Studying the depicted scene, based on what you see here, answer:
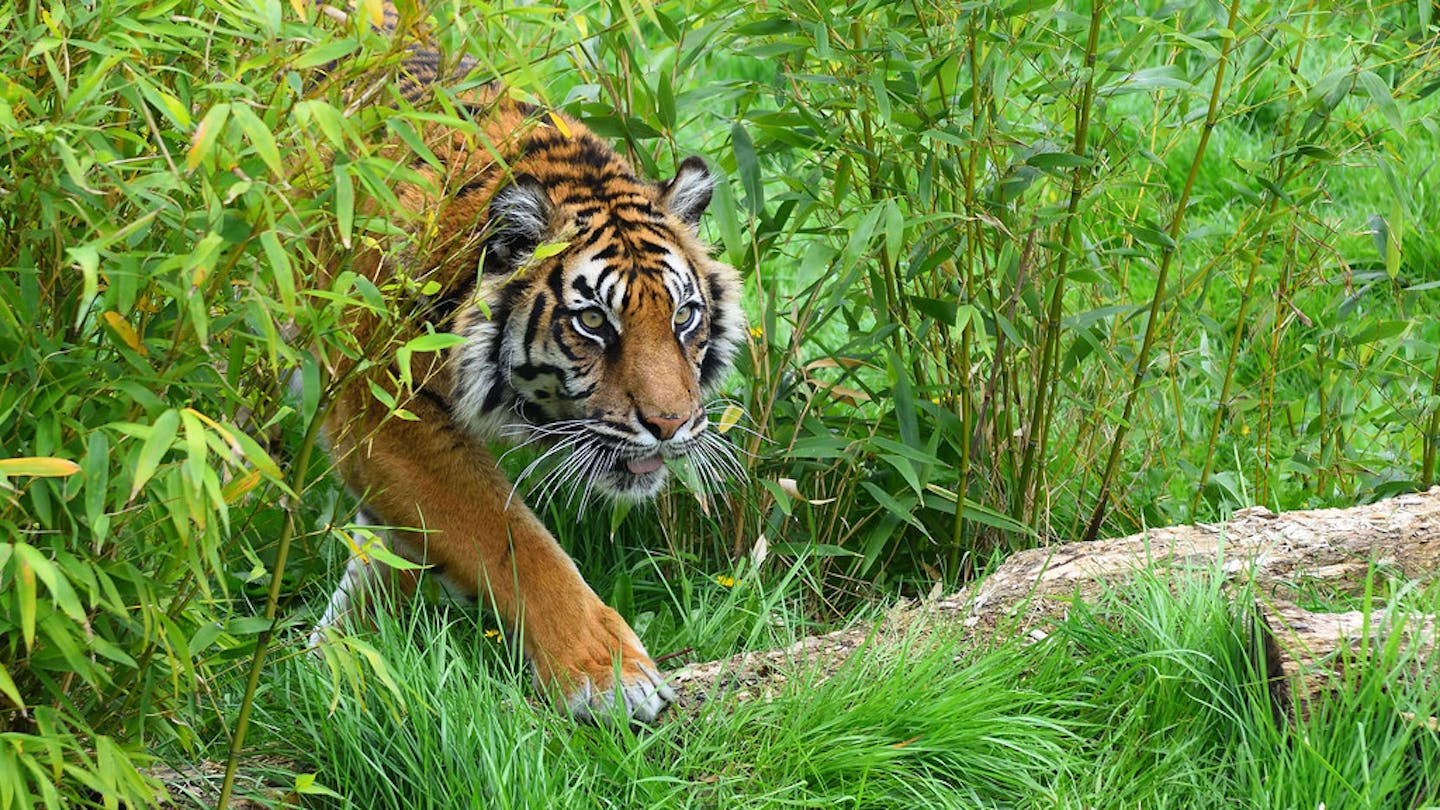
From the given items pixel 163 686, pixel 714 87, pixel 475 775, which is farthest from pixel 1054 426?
pixel 163 686

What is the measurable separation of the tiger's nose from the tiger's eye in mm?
237

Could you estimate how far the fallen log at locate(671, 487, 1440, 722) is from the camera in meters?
3.08

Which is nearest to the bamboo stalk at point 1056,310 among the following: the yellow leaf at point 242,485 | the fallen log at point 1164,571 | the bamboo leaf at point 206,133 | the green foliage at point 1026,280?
the green foliage at point 1026,280

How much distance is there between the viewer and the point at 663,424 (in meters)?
3.43

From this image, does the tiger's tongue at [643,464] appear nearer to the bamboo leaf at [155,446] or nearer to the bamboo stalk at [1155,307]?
the bamboo stalk at [1155,307]

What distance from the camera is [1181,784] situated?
2688 mm

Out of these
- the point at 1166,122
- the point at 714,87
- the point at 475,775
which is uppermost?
the point at 714,87

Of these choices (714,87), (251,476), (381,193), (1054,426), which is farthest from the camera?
(1054,426)

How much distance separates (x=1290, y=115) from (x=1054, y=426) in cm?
108

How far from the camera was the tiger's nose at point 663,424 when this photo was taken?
3426 millimetres

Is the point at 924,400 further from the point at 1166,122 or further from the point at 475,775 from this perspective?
the point at 475,775

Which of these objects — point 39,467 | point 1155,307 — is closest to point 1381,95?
point 1155,307

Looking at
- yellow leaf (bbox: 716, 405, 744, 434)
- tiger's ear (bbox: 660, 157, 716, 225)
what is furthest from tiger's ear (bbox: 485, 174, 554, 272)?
yellow leaf (bbox: 716, 405, 744, 434)

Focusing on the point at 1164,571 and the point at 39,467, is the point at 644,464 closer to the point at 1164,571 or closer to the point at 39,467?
the point at 1164,571
